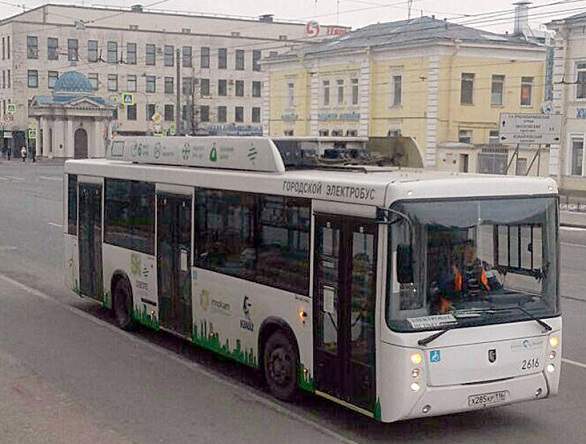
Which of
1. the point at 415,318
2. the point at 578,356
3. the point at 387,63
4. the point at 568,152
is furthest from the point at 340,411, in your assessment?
the point at 387,63

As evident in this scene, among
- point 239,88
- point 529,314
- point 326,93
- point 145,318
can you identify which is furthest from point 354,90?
point 529,314

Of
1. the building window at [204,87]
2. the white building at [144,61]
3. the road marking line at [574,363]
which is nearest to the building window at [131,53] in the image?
the white building at [144,61]

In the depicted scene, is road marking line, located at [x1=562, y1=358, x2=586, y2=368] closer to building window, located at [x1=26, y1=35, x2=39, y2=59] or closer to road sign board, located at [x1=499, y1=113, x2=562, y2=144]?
road sign board, located at [x1=499, y1=113, x2=562, y2=144]

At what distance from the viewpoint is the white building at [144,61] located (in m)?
90.6

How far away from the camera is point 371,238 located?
782 centimetres

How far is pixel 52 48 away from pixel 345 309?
87.8m

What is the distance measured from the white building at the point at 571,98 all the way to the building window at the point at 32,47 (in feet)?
198

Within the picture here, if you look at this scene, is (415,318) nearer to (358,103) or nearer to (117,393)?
(117,393)

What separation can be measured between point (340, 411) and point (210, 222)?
269cm

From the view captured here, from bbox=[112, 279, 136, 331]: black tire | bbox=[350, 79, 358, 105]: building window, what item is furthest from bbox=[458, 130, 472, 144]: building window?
bbox=[112, 279, 136, 331]: black tire

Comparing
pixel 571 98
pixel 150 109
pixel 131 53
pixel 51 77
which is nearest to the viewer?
pixel 571 98

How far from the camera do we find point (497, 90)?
2137 inches

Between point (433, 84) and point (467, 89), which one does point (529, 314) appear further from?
point (467, 89)

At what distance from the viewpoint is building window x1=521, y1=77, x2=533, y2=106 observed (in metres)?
54.6
